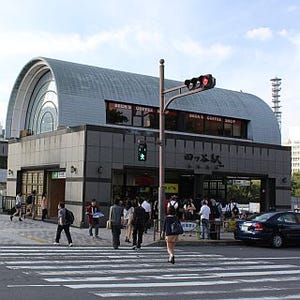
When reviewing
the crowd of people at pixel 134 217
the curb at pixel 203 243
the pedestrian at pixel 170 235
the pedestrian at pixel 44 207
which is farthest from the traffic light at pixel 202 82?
the pedestrian at pixel 44 207

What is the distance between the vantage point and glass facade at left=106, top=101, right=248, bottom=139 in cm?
3272

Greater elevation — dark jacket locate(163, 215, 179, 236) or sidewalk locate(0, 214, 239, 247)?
dark jacket locate(163, 215, 179, 236)

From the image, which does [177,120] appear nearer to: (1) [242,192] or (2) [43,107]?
(2) [43,107]

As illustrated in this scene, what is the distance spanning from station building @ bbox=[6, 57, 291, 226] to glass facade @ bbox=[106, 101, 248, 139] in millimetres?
63

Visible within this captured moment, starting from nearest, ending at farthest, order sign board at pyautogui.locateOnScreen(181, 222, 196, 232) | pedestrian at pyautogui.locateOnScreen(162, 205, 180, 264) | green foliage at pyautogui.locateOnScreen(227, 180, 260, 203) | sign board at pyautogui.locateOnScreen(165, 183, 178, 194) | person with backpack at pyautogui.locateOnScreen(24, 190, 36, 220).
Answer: pedestrian at pyautogui.locateOnScreen(162, 205, 180, 264), sign board at pyautogui.locateOnScreen(181, 222, 196, 232), person with backpack at pyautogui.locateOnScreen(24, 190, 36, 220), sign board at pyautogui.locateOnScreen(165, 183, 178, 194), green foliage at pyautogui.locateOnScreen(227, 180, 260, 203)

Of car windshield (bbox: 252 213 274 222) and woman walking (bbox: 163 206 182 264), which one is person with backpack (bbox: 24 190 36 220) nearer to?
car windshield (bbox: 252 213 274 222)

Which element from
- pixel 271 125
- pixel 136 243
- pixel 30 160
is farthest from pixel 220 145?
pixel 136 243

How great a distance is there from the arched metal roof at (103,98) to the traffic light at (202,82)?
1255cm

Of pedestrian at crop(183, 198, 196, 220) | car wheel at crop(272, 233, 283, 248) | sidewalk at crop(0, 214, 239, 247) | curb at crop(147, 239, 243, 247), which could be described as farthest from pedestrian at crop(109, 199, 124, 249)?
pedestrian at crop(183, 198, 196, 220)

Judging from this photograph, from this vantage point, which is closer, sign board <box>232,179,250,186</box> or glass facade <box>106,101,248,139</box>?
glass facade <box>106,101,248,139</box>

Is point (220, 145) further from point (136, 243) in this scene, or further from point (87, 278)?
point (87, 278)

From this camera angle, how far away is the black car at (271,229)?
2088 cm

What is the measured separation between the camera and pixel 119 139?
28453 millimetres

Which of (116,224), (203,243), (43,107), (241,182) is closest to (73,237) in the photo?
(116,224)
